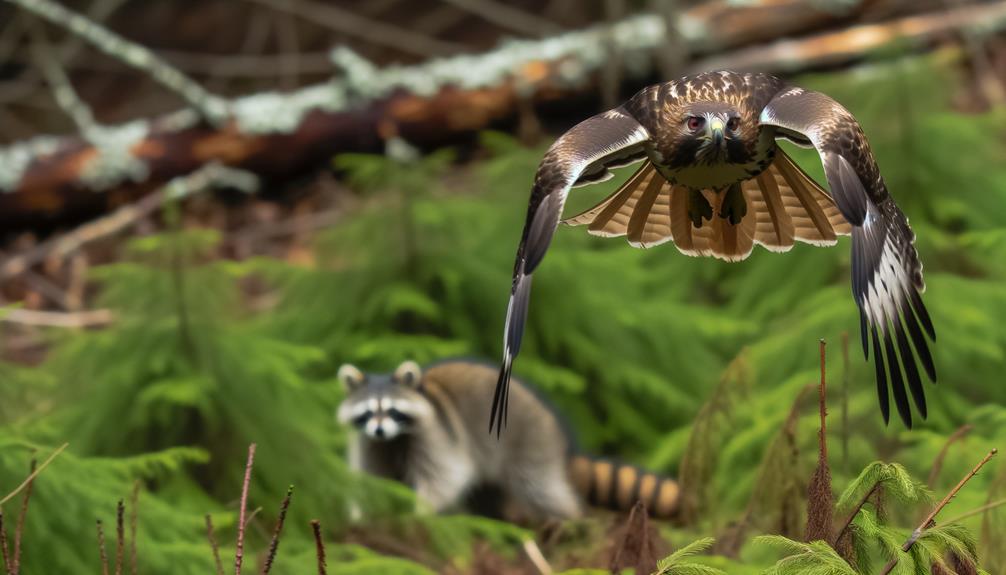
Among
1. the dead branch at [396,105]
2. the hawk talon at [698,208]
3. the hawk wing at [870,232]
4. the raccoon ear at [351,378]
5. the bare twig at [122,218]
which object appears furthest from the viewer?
the dead branch at [396,105]

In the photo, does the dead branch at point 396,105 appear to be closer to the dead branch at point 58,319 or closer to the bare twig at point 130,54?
the bare twig at point 130,54

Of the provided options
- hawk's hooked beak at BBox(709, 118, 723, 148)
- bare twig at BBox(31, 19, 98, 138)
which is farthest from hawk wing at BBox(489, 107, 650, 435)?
bare twig at BBox(31, 19, 98, 138)

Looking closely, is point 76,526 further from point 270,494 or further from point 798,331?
point 798,331

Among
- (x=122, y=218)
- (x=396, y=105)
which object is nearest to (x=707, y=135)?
(x=122, y=218)

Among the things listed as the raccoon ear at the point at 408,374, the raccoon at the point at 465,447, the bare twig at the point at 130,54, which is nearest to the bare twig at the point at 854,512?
the raccoon at the point at 465,447

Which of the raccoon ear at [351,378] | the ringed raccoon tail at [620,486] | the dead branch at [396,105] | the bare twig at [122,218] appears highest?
the dead branch at [396,105]

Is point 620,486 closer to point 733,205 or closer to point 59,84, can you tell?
point 733,205

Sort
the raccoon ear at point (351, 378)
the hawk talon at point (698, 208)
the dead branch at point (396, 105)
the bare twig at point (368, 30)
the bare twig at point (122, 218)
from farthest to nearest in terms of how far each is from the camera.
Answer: the bare twig at point (368, 30)
the dead branch at point (396, 105)
the bare twig at point (122, 218)
the raccoon ear at point (351, 378)
the hawk talon at point (698, 208)
